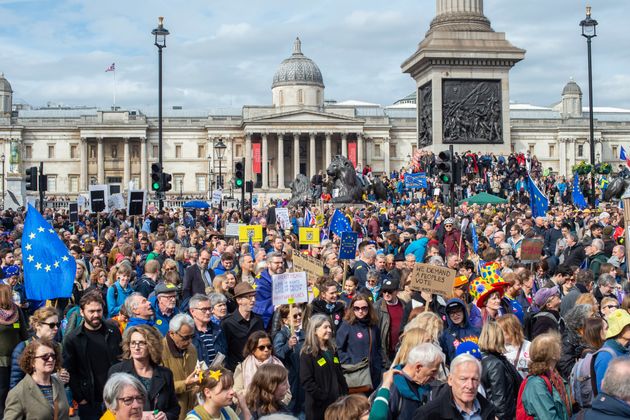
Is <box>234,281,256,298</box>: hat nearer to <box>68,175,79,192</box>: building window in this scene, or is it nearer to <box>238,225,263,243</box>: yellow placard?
<box>238,225,263,243</box>: yellow placard

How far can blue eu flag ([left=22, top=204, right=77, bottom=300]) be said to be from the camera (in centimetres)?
1022

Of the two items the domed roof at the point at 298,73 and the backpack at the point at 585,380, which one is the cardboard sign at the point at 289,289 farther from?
the domed roof at the point at 298,73

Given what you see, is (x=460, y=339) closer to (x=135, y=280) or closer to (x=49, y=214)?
(x=135, y=280)

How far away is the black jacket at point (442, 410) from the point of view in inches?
218

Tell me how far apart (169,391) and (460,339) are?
269 cm

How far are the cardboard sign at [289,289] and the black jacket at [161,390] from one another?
7.90ft

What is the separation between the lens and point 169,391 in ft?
21.9

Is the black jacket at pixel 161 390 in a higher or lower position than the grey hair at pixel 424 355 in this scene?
lower

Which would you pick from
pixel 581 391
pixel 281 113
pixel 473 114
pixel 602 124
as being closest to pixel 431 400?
pixel 581 391

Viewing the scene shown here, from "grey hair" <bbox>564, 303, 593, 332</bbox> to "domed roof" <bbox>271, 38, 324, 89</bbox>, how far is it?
9537 cm

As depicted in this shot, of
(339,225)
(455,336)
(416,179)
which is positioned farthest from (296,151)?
(455,336)

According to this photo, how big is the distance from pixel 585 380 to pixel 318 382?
6.60 ft

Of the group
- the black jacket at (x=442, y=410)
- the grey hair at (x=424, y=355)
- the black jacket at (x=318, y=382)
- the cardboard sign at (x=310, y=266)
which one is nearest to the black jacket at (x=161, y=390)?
the black jacket at (x=318, y=382)

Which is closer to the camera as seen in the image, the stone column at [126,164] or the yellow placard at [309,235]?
the yellow placard at [309,235]
